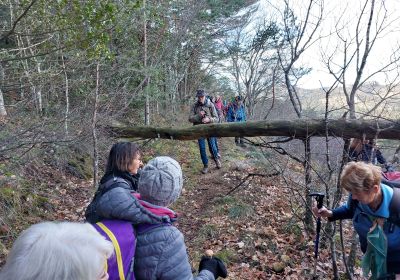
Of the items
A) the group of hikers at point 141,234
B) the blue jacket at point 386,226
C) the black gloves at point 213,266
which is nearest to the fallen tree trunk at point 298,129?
the blue jacket at point 386,226

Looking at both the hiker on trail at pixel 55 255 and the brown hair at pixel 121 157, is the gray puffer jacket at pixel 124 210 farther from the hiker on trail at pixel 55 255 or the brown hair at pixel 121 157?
the brown hair at pixel 121 157

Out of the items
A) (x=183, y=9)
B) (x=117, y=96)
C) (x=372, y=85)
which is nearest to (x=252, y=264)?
(x=372, y=85)

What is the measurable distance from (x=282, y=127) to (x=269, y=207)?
1.97m

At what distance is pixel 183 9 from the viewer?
51.4 feet

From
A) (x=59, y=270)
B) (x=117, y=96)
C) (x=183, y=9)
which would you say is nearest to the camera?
(x=59, y=270)

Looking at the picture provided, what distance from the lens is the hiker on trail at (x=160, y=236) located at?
1857mm

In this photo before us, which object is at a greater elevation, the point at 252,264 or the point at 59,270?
the point at 59,270

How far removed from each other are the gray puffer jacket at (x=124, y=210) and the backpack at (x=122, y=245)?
4 cm

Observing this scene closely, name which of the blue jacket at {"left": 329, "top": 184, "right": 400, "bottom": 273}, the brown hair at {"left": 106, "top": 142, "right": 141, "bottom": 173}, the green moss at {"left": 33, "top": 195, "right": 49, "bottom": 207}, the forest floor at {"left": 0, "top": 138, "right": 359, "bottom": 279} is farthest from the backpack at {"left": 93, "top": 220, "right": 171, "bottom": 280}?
the green moss at {"left": 33, "top": 195, "right": 49, "bottom": 207}

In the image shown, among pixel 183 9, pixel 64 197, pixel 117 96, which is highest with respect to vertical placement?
pixel 183 9

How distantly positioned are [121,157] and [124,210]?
1.21 meters

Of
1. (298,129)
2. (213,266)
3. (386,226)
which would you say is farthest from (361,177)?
(298,129)

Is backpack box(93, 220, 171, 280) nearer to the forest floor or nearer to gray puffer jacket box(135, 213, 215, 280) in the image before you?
gray puffer jacket box(135, 213, 215, 280)

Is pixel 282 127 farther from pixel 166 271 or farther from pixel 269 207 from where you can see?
pixel 166 271
